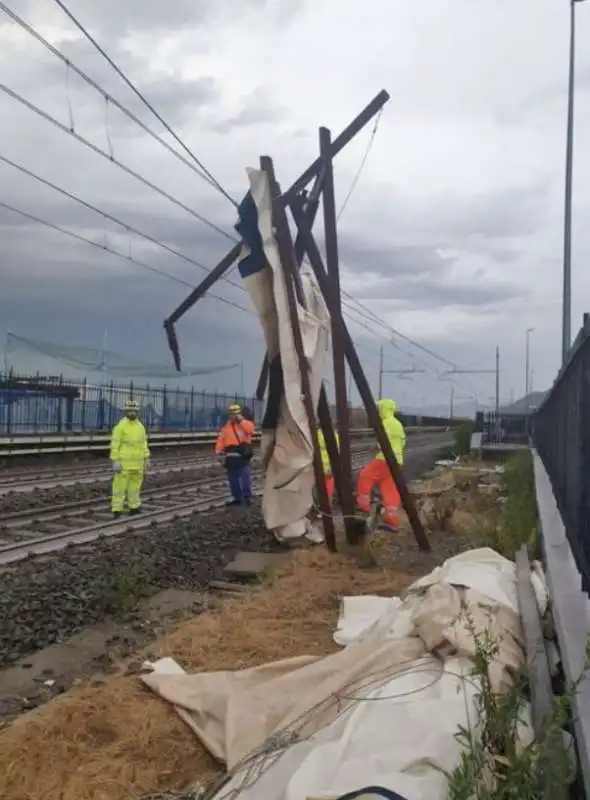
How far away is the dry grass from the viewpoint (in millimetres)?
3943

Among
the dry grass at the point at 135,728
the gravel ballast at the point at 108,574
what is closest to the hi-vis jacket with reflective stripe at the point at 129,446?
the gravel ballast at the point at 108,574

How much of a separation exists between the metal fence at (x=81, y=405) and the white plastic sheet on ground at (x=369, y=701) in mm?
19829

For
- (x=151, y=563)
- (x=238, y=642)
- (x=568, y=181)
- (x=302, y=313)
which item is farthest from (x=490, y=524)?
(x=568, y=181)

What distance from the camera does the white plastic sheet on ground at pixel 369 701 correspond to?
316 centimetres

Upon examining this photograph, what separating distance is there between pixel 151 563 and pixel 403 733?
20.4ft

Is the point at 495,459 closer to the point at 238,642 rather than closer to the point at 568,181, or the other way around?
the point at 568,181

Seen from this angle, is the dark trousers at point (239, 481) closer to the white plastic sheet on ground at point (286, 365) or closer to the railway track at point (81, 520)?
the railway track at point (81, 520)

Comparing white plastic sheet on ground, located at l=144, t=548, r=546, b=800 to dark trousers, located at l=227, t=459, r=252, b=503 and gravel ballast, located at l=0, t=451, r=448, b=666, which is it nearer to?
gravel ballast, located at l=0, t=451, r=448, b=666

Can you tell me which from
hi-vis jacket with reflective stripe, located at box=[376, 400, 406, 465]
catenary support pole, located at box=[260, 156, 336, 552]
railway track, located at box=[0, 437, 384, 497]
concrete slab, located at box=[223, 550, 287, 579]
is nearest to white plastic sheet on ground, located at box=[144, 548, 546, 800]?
concrete slab, located at box=[223, 550, 287, 579]

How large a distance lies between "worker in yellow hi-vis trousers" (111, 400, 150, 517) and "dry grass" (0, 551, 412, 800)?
261 inches

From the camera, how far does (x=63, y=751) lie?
13.8ft

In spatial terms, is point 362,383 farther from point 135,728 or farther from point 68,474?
point 68,474

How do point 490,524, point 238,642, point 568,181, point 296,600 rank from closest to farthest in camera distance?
point 238,642 < point 296,600 < point 490,524 < point 568,181

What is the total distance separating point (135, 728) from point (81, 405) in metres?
30.1
